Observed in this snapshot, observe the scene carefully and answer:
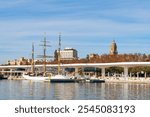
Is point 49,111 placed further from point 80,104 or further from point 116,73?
point 116,73

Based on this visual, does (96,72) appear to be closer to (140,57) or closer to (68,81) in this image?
(140,57)

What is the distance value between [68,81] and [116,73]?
3397 centimetres

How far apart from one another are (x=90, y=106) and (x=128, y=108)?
1062 mm

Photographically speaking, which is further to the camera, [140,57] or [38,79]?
[140,57]

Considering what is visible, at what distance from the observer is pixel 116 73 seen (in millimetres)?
118500

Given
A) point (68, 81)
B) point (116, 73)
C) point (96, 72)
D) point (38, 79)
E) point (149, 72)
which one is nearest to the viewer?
point (68, 81)

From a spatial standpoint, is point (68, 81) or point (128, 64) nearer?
point (68, 81)

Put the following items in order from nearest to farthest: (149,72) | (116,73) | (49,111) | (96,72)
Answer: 1. (49,111)
2. (149,72)
3. (116,73)
4. (96,72)

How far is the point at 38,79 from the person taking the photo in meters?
96.6

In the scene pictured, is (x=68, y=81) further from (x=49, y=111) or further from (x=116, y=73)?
(x=49, y=111)

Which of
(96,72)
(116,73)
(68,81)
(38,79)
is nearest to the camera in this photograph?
(68,81)

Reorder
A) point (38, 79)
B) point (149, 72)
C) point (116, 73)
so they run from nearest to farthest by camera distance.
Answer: point (38, 79) → point (149, 72) → point (116, 73)

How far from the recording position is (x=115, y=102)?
12.7 m

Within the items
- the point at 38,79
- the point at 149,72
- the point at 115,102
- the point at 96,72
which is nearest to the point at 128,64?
the point at 149,72
